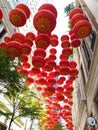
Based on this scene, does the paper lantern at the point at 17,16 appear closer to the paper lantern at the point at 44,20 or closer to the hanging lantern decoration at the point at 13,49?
the paper lantern at the point at 44,20

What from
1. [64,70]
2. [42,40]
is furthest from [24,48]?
[64,70]

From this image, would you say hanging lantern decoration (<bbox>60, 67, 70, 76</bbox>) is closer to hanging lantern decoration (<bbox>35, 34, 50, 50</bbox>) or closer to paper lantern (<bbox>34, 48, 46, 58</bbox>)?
paper lantern (<bbox>34, 48, 46, 58</bbox>)

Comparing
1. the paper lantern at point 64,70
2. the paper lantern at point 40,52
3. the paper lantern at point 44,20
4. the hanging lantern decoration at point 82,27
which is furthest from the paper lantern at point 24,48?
the paper lantern at point 64,70

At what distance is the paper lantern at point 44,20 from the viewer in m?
7.33

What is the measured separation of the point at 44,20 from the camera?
7426 mm

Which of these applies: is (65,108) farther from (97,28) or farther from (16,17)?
(16,17)

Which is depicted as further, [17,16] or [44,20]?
[17,16]

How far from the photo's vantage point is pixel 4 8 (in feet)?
74.8

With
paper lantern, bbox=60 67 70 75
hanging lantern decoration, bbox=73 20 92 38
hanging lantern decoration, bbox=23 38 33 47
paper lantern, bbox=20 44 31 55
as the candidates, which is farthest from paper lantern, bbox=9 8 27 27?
paper lantern, bbox=60 67 70 75

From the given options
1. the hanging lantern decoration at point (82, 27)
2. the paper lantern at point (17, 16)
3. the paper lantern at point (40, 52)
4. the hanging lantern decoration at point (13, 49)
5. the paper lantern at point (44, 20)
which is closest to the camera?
the paper lantern at point (44, 20)

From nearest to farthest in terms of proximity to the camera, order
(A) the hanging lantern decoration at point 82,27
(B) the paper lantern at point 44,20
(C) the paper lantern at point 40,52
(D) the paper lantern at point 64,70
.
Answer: (B) the paper lantern at point 44,20 < (A) the hanging lantern decoration at point 82,27 < (C) the paper lantern at point 40,52 < (D) the paper lantern at point 64,70

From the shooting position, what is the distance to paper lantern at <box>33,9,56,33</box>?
24.1ft

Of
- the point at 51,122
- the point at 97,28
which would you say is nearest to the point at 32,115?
the point at 97,28

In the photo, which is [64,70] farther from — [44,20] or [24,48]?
[44,20]
